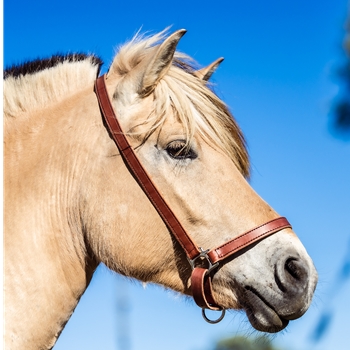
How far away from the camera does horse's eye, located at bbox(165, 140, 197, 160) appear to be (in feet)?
11.5

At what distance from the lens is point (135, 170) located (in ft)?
11.5

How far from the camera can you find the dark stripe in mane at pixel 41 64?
390 cm

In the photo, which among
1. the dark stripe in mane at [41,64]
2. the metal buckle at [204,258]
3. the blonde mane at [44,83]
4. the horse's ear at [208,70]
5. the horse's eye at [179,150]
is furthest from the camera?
the horse's ear at [208,70]

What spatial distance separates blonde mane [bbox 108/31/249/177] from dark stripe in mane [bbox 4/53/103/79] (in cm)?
28

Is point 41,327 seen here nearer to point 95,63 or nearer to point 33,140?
point 33,140

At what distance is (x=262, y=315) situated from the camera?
3.30 metres

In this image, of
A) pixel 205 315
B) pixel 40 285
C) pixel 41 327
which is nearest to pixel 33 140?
pixel 40 285

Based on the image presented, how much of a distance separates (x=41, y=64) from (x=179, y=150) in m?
1.25

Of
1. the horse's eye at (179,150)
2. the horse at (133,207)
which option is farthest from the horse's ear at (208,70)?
the horse's eye at (179,150)

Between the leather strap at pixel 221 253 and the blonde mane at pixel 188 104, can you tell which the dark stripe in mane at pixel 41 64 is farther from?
the leather strap at pixel 221 253

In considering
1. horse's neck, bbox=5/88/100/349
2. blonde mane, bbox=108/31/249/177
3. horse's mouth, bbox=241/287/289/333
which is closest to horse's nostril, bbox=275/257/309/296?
horse's mouth, bbox=241/287/289/333

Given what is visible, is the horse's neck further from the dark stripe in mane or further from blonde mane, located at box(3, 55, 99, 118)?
the dark stripe in mane

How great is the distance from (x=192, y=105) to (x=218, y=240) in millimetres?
904

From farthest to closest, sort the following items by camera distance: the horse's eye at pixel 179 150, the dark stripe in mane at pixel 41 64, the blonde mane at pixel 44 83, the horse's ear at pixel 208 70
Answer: the horse's ear at pixel 208 70
the dark stripe in mane at pixel 41 64
the blonde mane at pixel 44 83
the horse's eye at pixel 179 150
